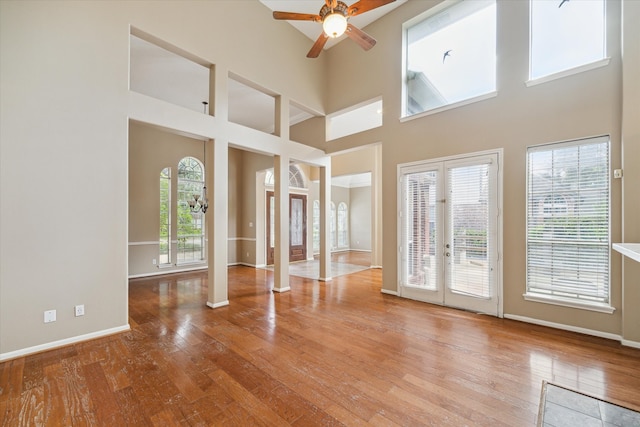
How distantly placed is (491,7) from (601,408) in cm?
491

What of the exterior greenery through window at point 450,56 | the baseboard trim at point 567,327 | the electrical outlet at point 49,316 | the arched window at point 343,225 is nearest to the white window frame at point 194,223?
the electrical outlet at point 49,316

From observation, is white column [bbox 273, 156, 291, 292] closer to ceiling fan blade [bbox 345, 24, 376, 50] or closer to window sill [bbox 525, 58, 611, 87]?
ceiling fan blade [bbox 345, 24, 376, 50]

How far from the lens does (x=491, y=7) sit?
3.91m

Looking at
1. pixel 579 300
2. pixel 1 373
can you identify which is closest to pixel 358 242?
pixel 579 300

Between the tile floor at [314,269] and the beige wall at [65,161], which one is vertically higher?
the beige wall at [65,161]

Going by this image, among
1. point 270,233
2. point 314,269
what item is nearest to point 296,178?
point 270,233

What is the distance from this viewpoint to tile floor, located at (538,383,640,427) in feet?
5.86

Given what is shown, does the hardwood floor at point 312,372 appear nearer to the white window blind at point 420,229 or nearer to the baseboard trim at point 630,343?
the baseboard trim at point 630,343

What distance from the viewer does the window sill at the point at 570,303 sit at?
9.89 ft

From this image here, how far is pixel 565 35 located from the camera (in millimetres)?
3326

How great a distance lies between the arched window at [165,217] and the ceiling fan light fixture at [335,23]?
5792mm

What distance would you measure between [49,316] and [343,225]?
1020cm

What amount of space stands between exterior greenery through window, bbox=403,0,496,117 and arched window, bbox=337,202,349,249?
24.7 feet

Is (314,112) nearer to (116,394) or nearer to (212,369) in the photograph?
(212,369)
